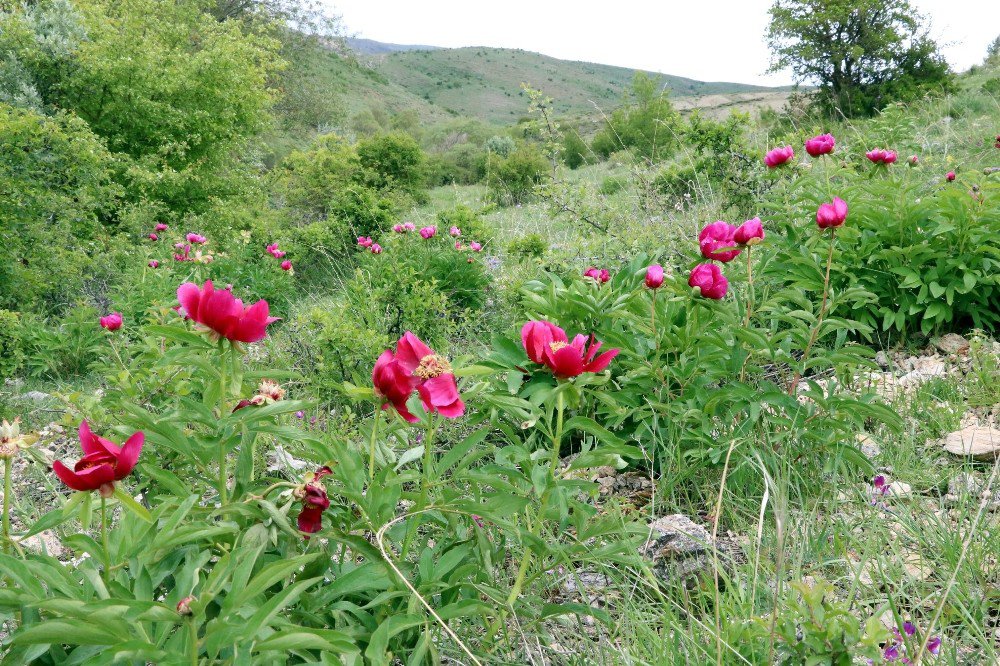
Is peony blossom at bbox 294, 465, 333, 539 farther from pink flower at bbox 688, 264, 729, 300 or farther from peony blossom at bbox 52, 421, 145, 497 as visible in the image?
pink flower at bbox 688, 264, 729, 300

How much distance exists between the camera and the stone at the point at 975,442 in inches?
75.1

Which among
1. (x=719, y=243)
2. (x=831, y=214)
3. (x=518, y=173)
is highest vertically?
(x=518, y=173)

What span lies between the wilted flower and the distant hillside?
151 ft

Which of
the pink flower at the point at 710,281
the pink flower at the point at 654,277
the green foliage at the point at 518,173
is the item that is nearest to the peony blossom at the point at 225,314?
the pink flower at the point at 654,277

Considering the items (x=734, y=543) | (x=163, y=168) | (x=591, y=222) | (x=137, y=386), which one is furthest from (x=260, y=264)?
(x=734, y=543)

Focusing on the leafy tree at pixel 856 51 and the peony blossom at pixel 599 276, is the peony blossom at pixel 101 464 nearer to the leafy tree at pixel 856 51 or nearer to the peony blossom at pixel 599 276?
the peony blossom at pixel 599 276

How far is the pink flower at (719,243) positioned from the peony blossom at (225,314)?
1.24 meters

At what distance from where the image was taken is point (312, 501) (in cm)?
96

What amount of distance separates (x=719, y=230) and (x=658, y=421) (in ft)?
2.15

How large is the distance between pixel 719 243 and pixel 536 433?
88 cm

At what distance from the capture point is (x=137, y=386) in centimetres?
232

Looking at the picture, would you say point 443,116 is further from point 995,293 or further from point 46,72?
point 995,293

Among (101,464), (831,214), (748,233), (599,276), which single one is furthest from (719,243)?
(101,464)

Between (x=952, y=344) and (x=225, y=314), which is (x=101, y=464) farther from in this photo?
(x=952, y=344)
